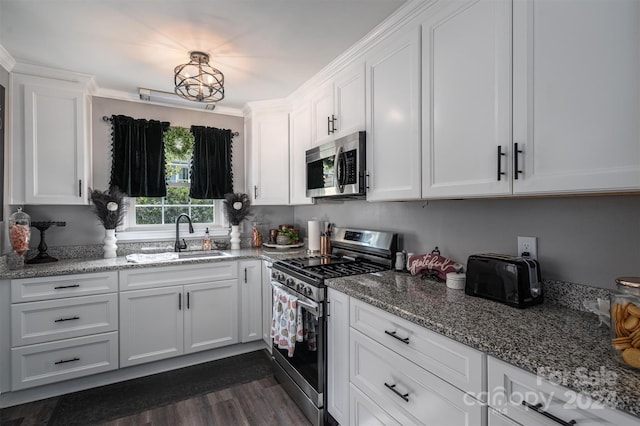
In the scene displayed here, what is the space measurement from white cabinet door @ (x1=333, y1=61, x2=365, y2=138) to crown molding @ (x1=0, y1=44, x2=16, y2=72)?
92.3 inches

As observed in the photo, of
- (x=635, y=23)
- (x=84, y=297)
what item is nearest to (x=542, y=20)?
(x=635, y=23)

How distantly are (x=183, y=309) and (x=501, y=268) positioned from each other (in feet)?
7.93

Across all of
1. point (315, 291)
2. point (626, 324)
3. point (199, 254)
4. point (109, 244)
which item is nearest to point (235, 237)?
point (199, 254)

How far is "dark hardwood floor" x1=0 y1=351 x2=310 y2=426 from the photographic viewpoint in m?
2.02

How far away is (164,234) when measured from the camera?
321 centimetres

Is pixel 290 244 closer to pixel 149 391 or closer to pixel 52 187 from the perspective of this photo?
pixel 149 391

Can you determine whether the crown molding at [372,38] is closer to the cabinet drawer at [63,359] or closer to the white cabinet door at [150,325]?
the white cabinet door at [150,325]

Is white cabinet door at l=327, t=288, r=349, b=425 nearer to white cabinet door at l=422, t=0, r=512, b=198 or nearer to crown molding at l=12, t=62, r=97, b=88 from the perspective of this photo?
white cabinet door at l=422, t=0, r=512, b=198

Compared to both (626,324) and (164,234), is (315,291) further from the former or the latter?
(164,234)

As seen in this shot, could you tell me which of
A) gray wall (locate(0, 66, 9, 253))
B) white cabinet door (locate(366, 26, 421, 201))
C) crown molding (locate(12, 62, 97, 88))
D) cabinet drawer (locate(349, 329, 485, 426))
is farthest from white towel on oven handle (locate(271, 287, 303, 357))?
crown molding (locate(12, 62, 97, 88))

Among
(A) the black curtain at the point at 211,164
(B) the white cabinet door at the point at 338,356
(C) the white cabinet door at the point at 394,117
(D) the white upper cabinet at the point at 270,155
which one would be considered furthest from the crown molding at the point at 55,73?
(B) the white cabinet door at the point at 338,356

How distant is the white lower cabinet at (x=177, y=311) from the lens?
97.9 inches

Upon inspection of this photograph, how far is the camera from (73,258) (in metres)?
2.79

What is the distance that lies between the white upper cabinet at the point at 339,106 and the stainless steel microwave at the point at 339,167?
0.09 meters
